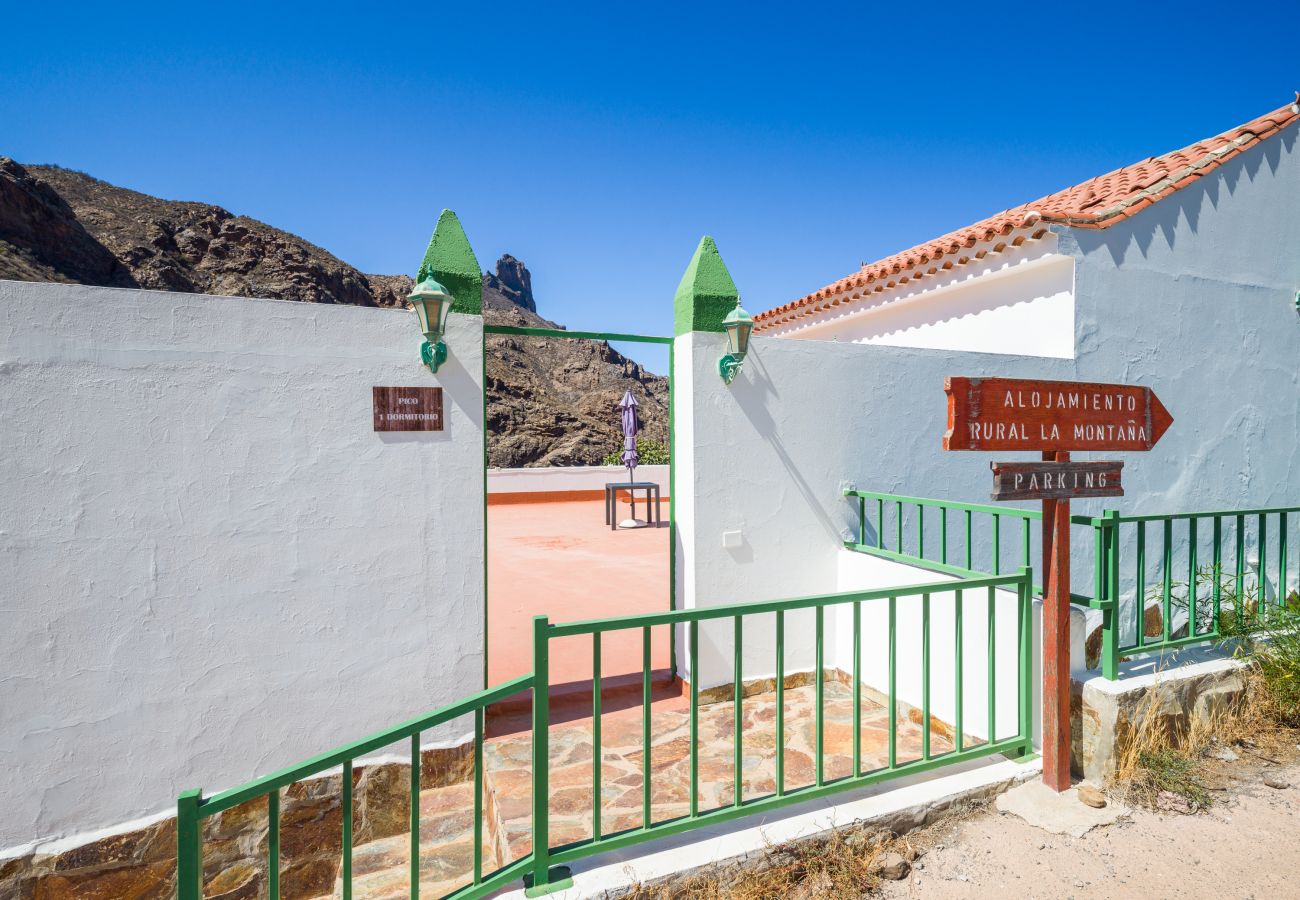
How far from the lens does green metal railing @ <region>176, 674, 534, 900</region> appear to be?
6.55 ft

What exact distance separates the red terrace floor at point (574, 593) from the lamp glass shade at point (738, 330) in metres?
2.55

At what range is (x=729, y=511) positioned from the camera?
16.5ft

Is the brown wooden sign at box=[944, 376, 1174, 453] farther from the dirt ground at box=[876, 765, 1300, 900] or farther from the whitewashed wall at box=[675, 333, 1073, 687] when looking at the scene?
the dirt ground at box=[876, 765, 1300, 900]

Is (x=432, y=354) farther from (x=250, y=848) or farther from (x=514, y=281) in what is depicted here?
(x=514, y=281)

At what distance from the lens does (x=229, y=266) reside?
40656 millimetres

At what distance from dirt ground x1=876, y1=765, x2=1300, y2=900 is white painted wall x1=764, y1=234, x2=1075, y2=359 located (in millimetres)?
3995

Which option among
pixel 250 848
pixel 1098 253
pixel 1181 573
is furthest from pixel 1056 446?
pixel 1181 573

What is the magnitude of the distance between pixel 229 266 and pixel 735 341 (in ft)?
148

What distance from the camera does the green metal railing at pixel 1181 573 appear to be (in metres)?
3.75

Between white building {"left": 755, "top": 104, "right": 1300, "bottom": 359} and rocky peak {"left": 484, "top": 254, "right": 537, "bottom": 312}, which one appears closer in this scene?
white building {"left": 755, "top": 104, "right": 1300, "bottom": 359}

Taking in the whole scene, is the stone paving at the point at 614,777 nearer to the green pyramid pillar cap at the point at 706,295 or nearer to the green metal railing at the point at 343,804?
the green metal railing at the point at 343,804

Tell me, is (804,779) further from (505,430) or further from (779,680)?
(505,430)

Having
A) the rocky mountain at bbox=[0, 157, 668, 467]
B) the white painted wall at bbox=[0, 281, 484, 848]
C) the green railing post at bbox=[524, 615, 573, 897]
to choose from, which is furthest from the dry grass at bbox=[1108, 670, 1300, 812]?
the rocky mountain at bbox=[0, 157, 668, 467]

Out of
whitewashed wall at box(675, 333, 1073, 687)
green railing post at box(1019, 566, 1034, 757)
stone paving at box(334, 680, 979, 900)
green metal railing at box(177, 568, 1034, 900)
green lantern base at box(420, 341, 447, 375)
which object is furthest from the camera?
whitewashed wall at box(675, 333, 1073, 687)
